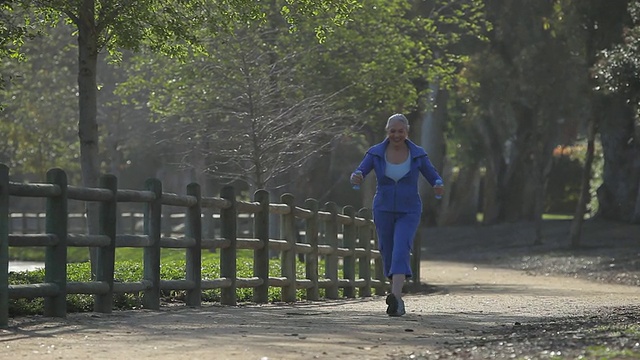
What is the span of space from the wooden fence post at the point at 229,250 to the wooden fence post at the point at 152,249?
174 centimetres

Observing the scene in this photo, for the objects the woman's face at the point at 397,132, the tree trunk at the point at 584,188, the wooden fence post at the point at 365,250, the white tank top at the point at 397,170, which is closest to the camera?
the woman's face at the point at 397,132

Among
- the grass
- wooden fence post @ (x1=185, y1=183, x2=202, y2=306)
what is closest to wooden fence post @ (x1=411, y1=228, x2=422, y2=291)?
the grass

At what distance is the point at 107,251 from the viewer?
47.5 ft

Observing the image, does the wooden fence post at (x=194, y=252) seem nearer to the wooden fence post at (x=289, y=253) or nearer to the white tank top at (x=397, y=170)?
the white tank top at (x=397, y=170)

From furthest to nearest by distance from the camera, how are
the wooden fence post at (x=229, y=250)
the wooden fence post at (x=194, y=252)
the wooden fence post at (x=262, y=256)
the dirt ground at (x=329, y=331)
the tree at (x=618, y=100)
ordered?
the tree at (x=618, y=100) → the wooden fence post at (x=262, y=256) → the wooden fence post at (x=229, y=250) → the wooden fence post at (x=194, y=252) → the dirt ground at (x=329, y=331)

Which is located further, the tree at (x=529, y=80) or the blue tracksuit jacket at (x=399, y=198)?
the tree at (x=529, y=80)

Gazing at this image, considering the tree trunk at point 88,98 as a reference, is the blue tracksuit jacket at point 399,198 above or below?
below

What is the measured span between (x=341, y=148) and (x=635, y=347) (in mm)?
54237

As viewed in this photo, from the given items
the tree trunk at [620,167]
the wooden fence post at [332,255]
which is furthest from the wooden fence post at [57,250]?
the tree trunk at [620,167]

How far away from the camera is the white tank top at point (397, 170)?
14742 millimetres

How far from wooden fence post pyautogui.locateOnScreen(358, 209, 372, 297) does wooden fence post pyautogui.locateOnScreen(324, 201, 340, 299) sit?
65.8 inches

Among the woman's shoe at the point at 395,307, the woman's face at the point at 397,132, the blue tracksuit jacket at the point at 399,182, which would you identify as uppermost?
the woman's face at the point at 397,132

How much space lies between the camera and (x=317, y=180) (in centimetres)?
4200

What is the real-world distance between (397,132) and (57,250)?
11.3ft
